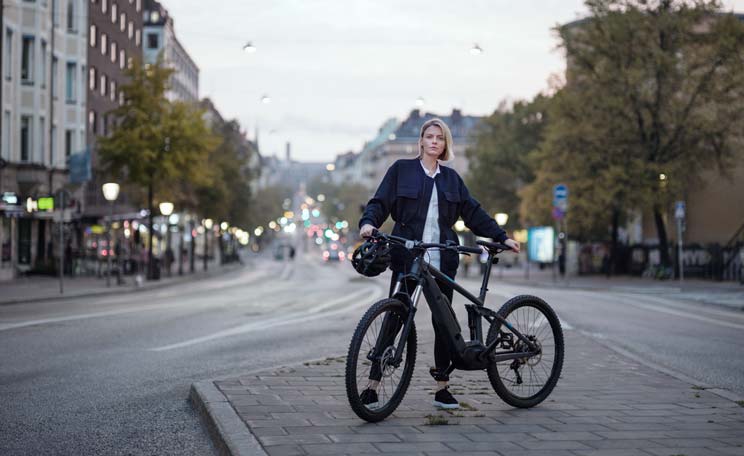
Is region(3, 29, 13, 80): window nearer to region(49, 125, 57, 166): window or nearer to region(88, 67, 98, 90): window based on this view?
region(49, 125, 57, 166): window

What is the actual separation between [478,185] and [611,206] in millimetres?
30497

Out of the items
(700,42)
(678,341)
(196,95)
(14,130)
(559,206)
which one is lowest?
(678,341)

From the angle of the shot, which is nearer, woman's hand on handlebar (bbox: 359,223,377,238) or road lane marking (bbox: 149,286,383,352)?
woman's hand on handlebar (bbox: 359,223,377,238)

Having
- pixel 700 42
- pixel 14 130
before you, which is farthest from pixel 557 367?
pixel 700 42

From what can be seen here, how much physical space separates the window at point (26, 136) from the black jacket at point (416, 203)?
126 ft

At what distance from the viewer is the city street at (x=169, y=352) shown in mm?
6574

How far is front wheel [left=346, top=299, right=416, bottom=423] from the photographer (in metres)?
→ 6.01

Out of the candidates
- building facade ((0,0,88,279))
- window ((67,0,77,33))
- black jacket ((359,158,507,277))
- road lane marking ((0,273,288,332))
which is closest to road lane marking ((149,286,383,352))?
road lane marking ((0,273,288,332))

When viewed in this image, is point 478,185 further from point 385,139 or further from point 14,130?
point 385,139

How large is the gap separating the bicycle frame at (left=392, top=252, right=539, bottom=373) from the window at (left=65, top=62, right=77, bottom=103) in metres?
47.6

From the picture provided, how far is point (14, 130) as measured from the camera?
41156 mm

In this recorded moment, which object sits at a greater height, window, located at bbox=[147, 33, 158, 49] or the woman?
window, located at bbox=[147, 33, 158, 49]

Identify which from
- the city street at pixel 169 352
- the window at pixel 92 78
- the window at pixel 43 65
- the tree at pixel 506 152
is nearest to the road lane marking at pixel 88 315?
the city street at pixel 169 352

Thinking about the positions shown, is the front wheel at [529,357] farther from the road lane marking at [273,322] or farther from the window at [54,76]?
the window at [54,76]
